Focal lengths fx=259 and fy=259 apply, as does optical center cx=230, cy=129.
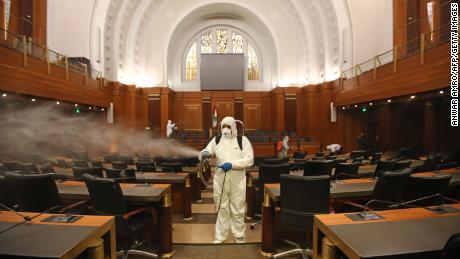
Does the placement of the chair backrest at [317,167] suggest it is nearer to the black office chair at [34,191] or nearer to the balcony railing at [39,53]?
the black office chair at [34,191]

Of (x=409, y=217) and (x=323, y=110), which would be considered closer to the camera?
(x=409, y=217)

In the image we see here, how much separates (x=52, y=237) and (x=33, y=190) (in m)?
1.18

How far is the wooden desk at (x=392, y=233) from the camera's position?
143 cm

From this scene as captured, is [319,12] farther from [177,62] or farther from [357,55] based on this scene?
[177,62]

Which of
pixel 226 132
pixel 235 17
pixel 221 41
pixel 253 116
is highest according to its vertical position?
pixel 235 17

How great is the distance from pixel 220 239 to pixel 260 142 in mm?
10354

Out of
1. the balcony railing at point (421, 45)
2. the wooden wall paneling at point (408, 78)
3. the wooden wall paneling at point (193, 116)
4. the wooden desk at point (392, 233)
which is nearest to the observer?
the wooden desk at point (392, 233)

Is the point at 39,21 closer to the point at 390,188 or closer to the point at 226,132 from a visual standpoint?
the point at 226,132

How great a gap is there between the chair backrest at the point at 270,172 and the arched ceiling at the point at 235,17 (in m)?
11.6

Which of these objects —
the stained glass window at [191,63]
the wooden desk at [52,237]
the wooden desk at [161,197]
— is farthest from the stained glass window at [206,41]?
the wooden desk at [52,237]

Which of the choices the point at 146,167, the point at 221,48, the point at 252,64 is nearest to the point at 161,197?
the point at 146,167

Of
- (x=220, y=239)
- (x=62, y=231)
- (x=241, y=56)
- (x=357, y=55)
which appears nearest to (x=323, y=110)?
(x=357, y=55)

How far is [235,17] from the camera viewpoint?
1894 centimetres

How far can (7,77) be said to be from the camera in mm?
6469
